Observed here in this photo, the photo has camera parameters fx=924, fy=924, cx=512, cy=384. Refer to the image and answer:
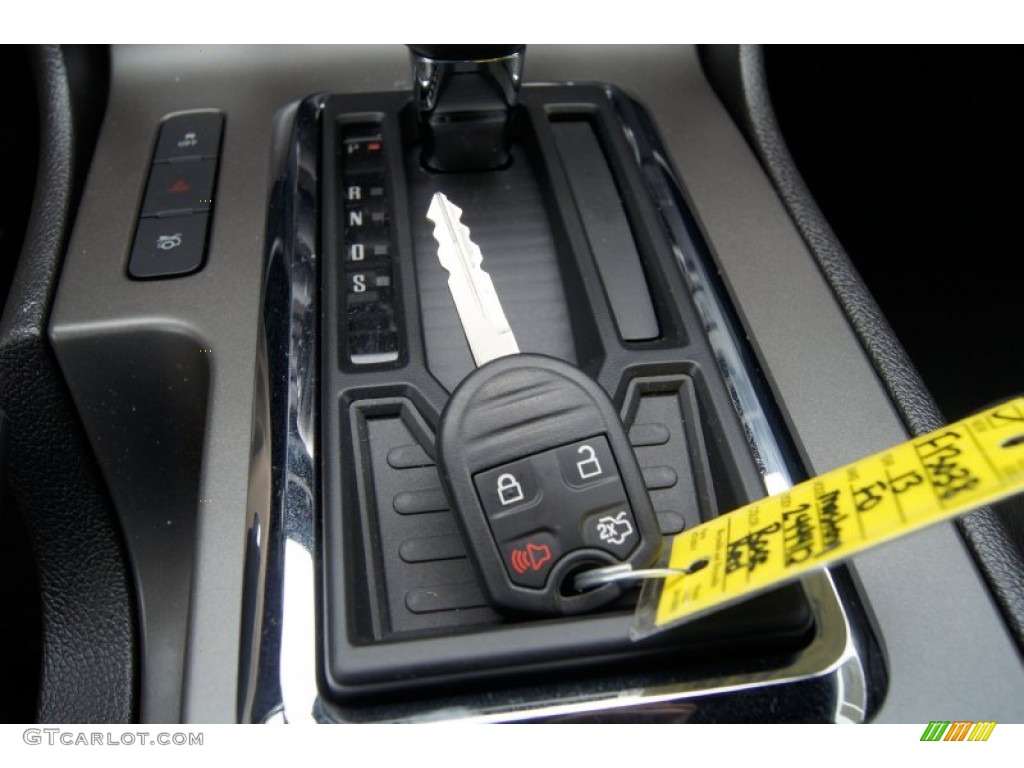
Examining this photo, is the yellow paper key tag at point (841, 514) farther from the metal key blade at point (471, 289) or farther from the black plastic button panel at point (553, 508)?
the metal key blade at point (471, 289)

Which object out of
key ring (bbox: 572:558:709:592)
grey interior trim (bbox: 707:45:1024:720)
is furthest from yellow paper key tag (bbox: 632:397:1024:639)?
grey interior trim (bbox: 707:45:1024:720)

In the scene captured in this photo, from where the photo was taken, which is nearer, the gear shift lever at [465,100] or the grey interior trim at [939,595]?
the grey interior trim at [939,595]

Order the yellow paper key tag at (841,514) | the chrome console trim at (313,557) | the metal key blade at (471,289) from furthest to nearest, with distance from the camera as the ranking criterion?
1. the metal key blade at (471,289)
2. the chrome console trim at (313,557)
3. the yellow paper key tag at (841,514)

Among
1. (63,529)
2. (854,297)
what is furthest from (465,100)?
(63,529)

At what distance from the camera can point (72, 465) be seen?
675mm

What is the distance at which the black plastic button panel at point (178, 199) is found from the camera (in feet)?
2.21

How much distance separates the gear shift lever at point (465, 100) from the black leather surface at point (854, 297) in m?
0.23

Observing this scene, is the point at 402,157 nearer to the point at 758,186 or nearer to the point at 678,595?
the point at 758,186

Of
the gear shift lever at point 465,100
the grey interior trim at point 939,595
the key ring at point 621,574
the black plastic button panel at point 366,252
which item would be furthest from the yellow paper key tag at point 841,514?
the gear shift lever at point 465,100

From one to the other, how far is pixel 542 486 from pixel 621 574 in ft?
0.19
